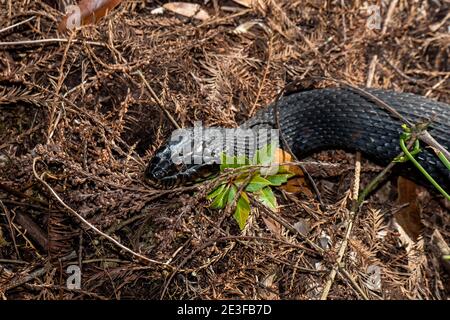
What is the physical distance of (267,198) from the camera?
562 centimetres

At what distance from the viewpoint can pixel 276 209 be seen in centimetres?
573

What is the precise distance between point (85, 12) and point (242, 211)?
2.67m

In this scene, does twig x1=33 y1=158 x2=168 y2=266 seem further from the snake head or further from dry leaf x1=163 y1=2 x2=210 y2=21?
dry leaf x1=163 y1=2 x2=210 y2=21

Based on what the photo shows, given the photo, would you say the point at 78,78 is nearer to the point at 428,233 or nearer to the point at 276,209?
the point at 276,209

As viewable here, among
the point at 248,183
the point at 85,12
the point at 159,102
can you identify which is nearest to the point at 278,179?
the point at 248,183

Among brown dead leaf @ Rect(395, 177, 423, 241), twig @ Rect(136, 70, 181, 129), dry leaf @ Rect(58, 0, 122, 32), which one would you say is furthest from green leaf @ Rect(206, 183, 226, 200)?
dry leaf @ Rect(58, 0, 122, 32)

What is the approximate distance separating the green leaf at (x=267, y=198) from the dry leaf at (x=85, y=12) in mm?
2451

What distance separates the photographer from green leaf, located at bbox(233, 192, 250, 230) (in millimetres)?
5402

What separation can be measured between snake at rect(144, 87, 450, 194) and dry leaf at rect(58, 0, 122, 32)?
1.57 m

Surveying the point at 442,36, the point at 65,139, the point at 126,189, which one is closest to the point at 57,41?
the point at 65,139

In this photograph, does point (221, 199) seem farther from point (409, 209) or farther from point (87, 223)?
point (409, 209)
